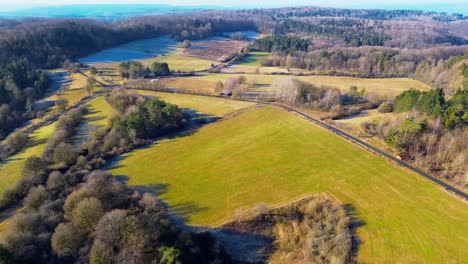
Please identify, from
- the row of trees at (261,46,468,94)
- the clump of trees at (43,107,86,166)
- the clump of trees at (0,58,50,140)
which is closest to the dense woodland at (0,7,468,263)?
the clump of trees at (43,107,86,166)

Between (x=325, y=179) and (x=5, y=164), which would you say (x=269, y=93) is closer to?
(x=325, y=179)

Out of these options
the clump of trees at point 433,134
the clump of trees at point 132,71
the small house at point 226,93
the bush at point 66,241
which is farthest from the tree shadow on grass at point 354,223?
the clump of trees at point 132,71

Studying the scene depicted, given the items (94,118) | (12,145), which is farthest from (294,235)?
(12,145)

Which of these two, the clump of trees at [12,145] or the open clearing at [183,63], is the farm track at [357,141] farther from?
the open clearing at [183,63]

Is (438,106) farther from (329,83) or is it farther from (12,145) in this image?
(12,145)

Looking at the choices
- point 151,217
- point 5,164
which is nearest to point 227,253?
point 151,217

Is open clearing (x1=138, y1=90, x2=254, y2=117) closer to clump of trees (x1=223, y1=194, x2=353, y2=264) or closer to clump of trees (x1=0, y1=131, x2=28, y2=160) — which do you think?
clump of trees (x1=0, y1=131, x2=28, y2=160)
